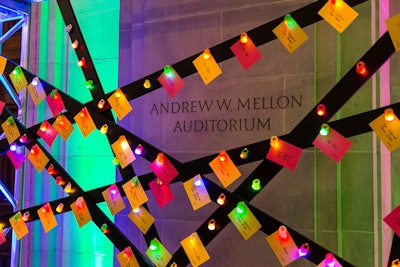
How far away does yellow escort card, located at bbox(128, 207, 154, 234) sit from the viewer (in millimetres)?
1966

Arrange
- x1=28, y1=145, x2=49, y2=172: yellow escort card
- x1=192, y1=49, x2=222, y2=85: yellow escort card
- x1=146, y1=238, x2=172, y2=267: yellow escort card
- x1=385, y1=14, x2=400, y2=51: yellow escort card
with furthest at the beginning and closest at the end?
x1=28, y1=145, x2=49, y2=172: yellow escort card → x1=146, y1=238, x2=172, y2=267: yellow escort card → x1=192, y1=49, x2=222, y2=85: yellow escort card → x1=385, y1=14, x2=400, y2=51: yellow escort card

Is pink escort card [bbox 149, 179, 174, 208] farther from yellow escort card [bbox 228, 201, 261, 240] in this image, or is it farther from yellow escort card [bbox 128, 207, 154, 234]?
yellow escort card [bbox 228, 201, 261, 240]

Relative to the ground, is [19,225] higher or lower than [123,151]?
lower

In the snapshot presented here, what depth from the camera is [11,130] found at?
224 cm

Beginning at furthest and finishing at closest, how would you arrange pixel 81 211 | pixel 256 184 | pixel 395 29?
pixel 81 211
pixel 256 184
pixel 395 29

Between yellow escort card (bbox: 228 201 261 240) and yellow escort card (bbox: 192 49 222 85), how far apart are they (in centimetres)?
50

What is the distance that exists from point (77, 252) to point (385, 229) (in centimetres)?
208

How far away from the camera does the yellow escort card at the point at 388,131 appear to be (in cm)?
147

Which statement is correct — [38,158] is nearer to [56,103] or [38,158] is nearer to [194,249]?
[56,103]

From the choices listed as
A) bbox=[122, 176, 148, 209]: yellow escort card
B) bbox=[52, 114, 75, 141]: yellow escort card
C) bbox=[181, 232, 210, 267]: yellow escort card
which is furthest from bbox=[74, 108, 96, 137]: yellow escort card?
bbox=[181, 232, 210, 267]: yellow escort card

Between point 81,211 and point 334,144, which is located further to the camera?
point 81,211

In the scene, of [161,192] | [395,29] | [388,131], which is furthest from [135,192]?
[395,29]

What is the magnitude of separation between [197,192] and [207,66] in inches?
19.2

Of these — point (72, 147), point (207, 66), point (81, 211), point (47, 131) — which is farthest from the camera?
point (72, 147)
